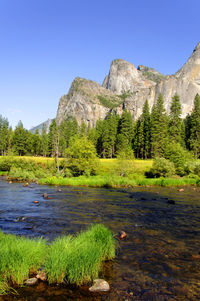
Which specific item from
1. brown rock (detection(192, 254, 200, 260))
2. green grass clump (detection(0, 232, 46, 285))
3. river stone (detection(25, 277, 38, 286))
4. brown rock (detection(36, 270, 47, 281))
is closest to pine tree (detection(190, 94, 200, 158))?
brown rock (detection(192, 254, 200, 260))

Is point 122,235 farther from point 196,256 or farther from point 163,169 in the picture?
point 163,169

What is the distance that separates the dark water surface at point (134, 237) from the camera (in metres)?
6.17

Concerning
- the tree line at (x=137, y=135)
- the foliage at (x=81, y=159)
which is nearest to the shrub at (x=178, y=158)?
the tree line at (x=137, y=135)

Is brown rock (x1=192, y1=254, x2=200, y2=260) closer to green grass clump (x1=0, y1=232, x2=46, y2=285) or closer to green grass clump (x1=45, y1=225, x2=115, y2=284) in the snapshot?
green grass clump (x1=45, y1=225, x2=115, y2=284)

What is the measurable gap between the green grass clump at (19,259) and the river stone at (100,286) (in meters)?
1.87

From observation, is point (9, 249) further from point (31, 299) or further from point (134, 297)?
point (134, 297)

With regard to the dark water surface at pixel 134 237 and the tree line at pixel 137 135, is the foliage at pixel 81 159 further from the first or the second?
the dark water surface at pixel 134 237

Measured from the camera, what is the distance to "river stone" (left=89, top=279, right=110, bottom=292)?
618cm

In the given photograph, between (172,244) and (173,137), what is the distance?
66.5 m

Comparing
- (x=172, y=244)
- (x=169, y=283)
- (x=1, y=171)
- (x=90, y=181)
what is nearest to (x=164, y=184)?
(x=90, y=181)

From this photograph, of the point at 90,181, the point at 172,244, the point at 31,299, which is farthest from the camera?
the point at 90,181

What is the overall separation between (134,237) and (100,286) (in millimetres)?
5120

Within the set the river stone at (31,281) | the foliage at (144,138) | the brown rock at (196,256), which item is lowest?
the brown rock at (196,256)

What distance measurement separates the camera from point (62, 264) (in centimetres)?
621
